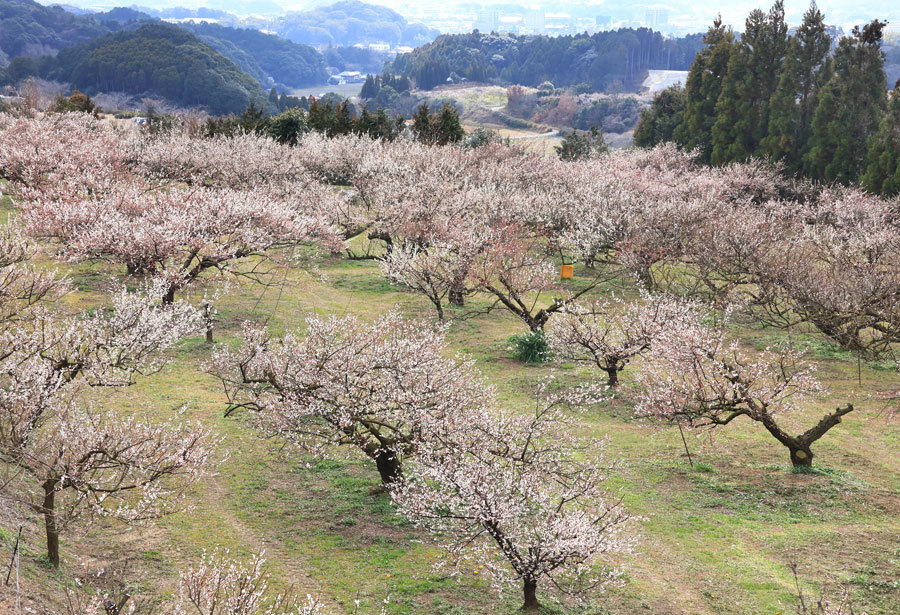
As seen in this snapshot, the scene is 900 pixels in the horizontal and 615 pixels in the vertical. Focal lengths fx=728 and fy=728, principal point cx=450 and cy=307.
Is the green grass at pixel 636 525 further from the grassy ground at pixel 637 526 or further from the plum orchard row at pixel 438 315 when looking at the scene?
the plum orchard row at pixel 438 315

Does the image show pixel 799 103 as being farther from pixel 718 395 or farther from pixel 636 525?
pixel 636 525

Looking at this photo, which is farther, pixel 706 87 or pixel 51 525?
pixel 706 87

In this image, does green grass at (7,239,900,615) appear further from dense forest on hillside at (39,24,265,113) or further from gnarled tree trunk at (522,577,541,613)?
dense forest on hillside at (39,24,265,113)

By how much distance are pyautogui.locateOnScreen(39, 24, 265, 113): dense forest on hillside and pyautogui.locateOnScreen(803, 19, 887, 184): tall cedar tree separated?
147 m

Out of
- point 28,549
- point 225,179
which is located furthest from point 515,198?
point 28,549

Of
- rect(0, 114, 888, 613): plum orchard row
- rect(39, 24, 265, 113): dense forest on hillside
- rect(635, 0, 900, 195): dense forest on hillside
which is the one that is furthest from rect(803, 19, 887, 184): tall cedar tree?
rect(39, 24, 265, 113): dense forest on hillside

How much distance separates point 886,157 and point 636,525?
4362cm

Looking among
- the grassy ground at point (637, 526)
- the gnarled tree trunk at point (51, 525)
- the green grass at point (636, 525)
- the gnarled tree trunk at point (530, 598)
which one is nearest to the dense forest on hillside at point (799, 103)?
the green grass at point (636, 525)

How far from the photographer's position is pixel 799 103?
6172 centimetres

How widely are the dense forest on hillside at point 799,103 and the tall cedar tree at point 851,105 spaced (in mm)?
73

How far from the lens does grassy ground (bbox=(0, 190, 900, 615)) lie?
13258 mm

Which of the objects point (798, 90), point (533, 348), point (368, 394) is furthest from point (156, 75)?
point (368, 394)

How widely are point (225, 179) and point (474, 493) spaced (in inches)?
1662

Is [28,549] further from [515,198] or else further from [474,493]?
[515,198]
